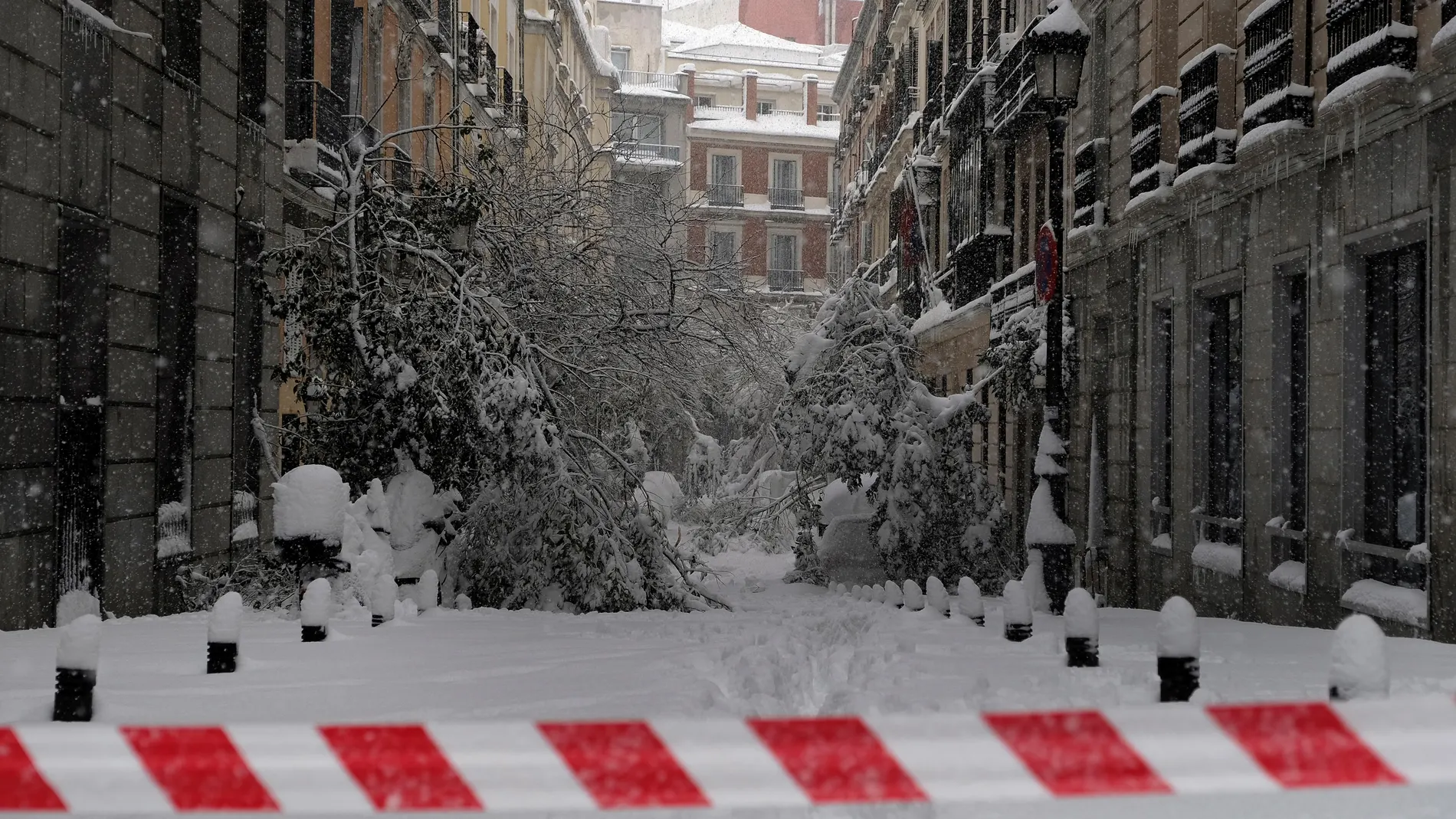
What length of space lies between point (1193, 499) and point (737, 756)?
11181 mm

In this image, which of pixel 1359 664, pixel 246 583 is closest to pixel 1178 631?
pixel 1359 664

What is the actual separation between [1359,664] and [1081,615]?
2.77 metres

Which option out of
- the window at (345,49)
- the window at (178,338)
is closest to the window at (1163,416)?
the window at (178,338)

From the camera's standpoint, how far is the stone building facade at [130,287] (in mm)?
8805

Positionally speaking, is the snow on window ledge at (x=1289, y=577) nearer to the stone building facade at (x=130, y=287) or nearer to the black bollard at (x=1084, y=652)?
the black bollard at (x=1084, y=652)

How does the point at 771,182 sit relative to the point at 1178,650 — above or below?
above

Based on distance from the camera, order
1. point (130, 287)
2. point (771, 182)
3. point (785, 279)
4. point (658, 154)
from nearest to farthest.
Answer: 1. point (130, 287)
2. point (658, 154)
3. point (785, 279)
4. point (771, 182)

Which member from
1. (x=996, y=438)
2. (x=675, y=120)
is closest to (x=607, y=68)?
(x=675, y=120)

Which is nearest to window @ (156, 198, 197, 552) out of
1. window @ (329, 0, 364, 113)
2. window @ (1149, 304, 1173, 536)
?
window @ (329, 0, 364, 113)

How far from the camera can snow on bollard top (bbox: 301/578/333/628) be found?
23.2ft

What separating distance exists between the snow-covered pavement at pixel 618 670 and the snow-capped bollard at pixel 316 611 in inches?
4.8

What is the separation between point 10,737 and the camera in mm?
3055

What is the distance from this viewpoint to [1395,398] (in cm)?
953

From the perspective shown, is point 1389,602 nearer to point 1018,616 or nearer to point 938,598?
point 1018,616
